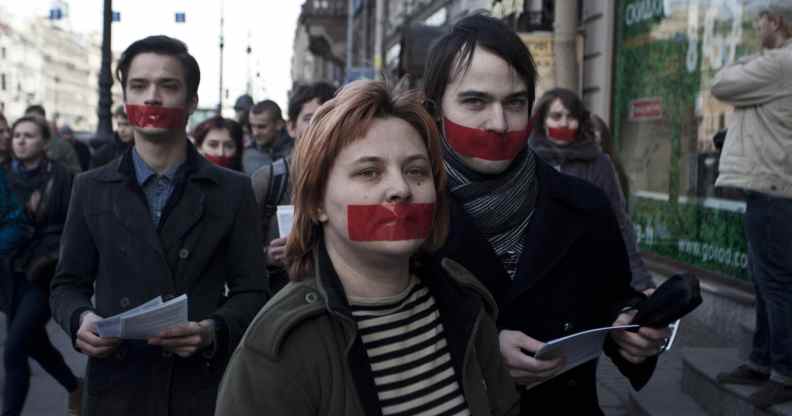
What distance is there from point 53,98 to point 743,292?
492 ft

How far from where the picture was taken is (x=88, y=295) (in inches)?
138

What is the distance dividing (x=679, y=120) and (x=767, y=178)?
489cm

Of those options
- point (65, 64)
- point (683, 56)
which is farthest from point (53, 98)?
point (683, 56)

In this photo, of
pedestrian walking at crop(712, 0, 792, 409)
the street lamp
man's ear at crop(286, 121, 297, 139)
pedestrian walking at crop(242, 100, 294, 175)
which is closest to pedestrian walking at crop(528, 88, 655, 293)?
pedestrian walking at crop(712, 0, 792, 409)

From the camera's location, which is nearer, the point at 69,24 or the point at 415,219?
the point at 415,219

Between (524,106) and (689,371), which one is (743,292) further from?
(524,106)

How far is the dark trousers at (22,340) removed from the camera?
5.80 m

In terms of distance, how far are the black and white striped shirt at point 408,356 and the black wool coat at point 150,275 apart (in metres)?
1.29

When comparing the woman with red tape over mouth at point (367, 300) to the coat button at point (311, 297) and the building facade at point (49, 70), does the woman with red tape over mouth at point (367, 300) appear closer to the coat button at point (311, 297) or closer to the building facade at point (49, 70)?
the coat button at point (311, 297)

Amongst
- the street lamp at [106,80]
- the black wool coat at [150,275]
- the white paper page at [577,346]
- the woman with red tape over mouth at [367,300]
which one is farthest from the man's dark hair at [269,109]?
the street lamp at [106,80]

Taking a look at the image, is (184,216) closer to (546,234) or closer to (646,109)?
(546,234)

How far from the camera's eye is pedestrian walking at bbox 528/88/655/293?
5938 mm

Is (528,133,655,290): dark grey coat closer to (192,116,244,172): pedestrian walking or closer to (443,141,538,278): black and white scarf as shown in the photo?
(192,116,244,172): pedestrian walking

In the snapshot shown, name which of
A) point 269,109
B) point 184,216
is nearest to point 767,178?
point 184,216
